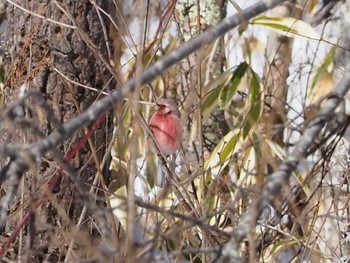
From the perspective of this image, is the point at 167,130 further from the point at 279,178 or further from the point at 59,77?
the point at 279,178

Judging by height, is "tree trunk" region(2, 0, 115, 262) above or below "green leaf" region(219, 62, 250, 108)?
below

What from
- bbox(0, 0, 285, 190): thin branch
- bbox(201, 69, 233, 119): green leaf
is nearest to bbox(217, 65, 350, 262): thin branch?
bbox(0, 0, 285, 190): thin branch

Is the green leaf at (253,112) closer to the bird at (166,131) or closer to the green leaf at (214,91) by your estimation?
the green leaf at (214,91)

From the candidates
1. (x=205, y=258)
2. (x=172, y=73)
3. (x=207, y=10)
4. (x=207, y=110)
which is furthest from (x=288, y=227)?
(x=207, y=10)

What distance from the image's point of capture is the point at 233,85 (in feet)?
8.41

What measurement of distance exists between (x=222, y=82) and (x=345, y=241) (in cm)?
79

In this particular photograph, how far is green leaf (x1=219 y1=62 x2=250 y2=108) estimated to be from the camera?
2.54 m

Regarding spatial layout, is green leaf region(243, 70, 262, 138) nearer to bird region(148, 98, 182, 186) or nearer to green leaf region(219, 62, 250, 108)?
green leaf region(219, 62, 250, 108)

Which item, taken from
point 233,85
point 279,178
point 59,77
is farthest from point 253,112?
point 279,178

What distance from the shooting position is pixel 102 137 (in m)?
2.09

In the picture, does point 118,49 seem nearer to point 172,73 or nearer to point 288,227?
point 288,227

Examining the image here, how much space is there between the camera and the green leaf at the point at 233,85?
A: 2545mm

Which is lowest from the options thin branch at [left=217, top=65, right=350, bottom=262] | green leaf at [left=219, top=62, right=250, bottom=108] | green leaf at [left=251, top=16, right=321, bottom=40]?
thin branch at [left=217, top=65, right=350, bottom=262]

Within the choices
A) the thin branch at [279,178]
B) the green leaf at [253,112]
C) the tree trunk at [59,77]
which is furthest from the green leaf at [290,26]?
the thin branch at [279,178]
